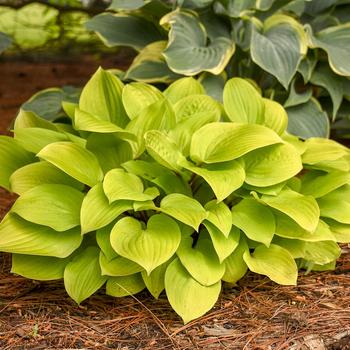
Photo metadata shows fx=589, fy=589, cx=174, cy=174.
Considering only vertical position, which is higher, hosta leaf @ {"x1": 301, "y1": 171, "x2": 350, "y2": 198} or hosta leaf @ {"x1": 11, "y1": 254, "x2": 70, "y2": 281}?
hosta leaf @ {"x1": 301, "y1": 171, "x2": 350, "y2": 198}

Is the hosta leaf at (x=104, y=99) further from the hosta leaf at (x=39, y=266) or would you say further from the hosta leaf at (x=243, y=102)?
the hosta leaf at (x=39, y=266)

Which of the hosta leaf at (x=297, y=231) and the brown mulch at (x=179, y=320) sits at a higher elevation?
the hosta leaf at (x=297, y=231)

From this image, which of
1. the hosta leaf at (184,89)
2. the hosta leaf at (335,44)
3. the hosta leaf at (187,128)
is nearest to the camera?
the hosta leaf at (187,128)

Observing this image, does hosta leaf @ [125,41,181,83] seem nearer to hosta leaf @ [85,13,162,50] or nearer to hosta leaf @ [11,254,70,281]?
hosta leaf @ [85,13,162,50]

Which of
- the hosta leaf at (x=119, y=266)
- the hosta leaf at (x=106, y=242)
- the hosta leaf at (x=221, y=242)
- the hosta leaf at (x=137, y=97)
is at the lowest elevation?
A: the hosta leaf at (x=119, y=266)

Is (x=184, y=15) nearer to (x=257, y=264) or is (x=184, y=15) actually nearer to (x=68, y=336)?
(x=257, y=264)

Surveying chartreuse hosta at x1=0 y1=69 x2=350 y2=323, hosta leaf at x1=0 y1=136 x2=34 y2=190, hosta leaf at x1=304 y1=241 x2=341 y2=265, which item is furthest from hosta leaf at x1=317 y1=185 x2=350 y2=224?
hosta leaf at x1=0 y1=136 x2=34 y2=190

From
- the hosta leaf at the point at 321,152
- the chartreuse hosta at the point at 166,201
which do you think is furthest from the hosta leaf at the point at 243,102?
the hosta leaf at the point at 321,152
